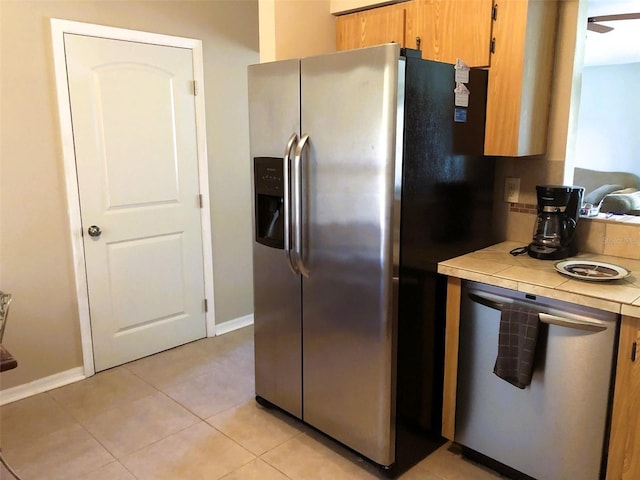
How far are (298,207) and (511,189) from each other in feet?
3.69

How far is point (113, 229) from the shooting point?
3088 millimetres

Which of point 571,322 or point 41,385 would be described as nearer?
point 571,322

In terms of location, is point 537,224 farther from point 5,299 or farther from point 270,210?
point 5,299

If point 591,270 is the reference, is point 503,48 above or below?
above

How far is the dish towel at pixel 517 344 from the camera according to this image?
1.89 m

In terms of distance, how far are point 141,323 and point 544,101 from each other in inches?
106

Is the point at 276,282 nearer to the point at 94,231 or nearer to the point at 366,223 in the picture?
the point at 366,223

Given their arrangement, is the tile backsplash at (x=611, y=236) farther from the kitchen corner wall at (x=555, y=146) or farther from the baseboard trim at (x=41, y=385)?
the baseboard trim at (x=41, y=385)

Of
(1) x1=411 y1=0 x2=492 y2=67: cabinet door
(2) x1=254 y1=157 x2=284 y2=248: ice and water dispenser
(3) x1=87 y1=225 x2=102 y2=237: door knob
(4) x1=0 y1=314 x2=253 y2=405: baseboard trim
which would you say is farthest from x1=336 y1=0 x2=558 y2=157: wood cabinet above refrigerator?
(4) x1=0 y1=314 x2=253 y2=405: baseboard trim

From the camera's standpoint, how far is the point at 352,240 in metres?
2.07

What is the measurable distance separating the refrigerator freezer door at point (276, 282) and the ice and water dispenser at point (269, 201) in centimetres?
4

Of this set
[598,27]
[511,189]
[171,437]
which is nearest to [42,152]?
[171,437]

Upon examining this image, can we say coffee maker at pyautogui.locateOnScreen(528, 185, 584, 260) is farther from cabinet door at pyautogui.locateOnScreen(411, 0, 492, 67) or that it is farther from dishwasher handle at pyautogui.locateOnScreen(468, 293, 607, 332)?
A: cabinet door at pyautogui.locateOnScreen(411, 0, 492, 67)

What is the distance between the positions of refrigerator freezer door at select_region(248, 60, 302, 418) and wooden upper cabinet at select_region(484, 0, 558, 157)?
0.86 m
